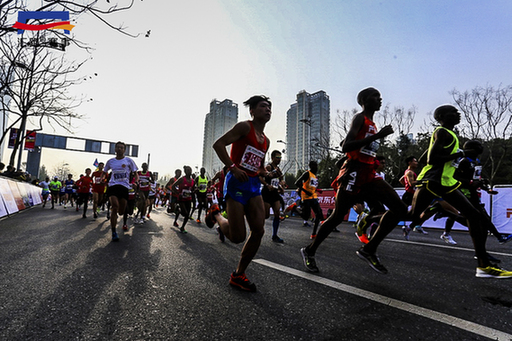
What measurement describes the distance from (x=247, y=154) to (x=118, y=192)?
444 centimetres

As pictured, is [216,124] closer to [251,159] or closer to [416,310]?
[251,159]

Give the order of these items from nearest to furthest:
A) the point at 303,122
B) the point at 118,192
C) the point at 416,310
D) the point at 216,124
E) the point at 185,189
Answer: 1. the point at 416,310
2. the point at 118,192
3. the point at 185,189
4. the point at 303,122
5. the point at 216,124

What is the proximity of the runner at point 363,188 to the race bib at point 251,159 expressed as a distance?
1.11 m

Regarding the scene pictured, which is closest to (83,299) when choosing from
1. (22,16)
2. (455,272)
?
(455,272)

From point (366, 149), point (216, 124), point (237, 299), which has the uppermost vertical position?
point (216, 124)

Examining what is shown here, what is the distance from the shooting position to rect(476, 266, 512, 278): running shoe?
2934 mm

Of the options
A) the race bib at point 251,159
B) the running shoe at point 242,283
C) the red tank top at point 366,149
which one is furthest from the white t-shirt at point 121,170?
the red tank top at point 366,149

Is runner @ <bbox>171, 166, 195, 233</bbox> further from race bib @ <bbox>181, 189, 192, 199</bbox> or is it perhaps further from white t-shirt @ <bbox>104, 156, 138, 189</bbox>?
white t-shirt @ <bbox>104, 156, 138, 189</bbox>

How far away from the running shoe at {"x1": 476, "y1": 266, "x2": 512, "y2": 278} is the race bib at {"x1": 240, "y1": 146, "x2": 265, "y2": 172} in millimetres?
2640

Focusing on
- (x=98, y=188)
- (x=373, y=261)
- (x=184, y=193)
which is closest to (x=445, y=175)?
(x=373, y=261)

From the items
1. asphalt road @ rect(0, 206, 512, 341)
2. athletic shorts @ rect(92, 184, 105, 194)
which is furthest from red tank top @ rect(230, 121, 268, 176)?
athletic shorts @ rect(92, 184, 105, 194)

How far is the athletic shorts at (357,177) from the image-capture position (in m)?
3.43

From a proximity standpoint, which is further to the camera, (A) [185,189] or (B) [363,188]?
(A) [185,189]

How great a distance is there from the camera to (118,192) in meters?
6.33
